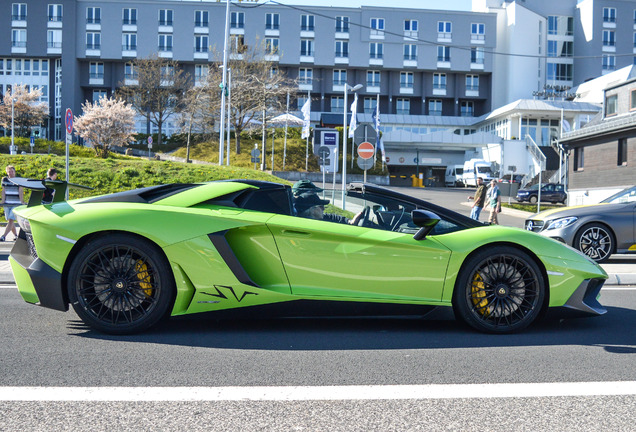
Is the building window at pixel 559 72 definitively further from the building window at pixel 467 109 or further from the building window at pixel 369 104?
the building window at pixel 369 104

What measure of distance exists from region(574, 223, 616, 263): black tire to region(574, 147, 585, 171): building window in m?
26.2

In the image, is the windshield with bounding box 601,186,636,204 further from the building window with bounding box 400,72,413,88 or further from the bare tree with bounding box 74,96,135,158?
the building window with bounding box 400,72,413,88

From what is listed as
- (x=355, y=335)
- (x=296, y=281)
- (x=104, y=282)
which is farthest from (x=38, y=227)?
(x=355, y=335)

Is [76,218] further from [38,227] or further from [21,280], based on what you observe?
[21,280]

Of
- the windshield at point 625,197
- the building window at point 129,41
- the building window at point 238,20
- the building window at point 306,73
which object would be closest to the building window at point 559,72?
the building window at point 306,73

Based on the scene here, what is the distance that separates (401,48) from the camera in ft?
240

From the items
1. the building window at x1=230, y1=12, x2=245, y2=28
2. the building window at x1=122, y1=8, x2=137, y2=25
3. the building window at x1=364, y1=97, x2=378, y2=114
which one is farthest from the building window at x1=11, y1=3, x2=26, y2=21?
the building window at x1=364, y1=97, x2=378, y2=114

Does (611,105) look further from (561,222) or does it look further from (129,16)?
(129,16)

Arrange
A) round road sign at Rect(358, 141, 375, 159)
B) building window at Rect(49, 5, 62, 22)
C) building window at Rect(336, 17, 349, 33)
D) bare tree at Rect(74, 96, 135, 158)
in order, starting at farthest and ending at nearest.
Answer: building window at Rect(336, 17, 349, 33) < building window at Rect(49, 5, 62, 22) < bare tree at Rect(74, 96, 135, 158) < round road sign at Rect(358, 141, 375, 159)

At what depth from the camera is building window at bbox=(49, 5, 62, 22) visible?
6994cm

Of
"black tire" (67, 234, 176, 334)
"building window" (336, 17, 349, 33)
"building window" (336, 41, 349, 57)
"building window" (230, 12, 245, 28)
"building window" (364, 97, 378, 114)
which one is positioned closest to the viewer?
"black tire" (67, 234, 176, 334)

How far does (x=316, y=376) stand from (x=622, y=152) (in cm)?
3194

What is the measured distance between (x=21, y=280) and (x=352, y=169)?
49.3 m

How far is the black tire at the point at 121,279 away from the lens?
448 centimetres
